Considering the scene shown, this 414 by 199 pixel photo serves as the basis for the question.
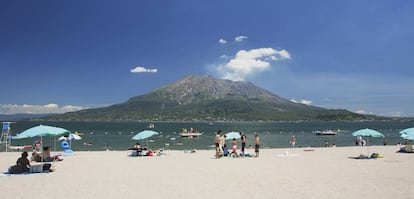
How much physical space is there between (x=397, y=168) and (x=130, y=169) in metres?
13.3

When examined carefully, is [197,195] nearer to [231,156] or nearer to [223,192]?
[223,192]

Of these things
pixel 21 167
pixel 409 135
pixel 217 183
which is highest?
pixel 409 135

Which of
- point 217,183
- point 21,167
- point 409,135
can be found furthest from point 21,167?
point 409,135

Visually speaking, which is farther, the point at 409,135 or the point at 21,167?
the point at 409,135

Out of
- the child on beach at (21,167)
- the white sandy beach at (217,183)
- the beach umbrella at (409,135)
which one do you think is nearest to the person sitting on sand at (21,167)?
the child on beach at (21,167)

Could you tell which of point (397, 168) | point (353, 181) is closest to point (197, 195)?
point (353, 181)

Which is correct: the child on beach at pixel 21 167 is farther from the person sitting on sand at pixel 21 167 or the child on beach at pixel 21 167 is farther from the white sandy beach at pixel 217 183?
the white sandy beach at pixel 217 183

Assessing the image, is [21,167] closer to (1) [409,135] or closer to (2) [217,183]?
(2) [217,183]

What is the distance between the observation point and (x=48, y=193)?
11477mm

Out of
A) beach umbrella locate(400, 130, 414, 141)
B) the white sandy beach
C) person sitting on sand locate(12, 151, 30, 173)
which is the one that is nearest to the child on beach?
person sitting on sand locate(12, 151, 30, 173)

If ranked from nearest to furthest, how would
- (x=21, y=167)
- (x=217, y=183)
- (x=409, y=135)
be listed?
(x=217, y=183) → (x=21, y=167) → (x=409, y=135)

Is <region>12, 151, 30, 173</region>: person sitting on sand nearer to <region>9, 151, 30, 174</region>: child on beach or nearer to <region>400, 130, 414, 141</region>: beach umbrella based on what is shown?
<region>9, 151, 30, 174</region>: child on beach

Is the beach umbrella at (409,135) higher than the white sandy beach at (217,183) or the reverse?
higher

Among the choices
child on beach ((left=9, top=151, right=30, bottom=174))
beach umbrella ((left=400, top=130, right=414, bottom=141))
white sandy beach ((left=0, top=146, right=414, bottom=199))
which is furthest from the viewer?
beach umbrella ((left=400, top=130, right=414, bottom=141))
